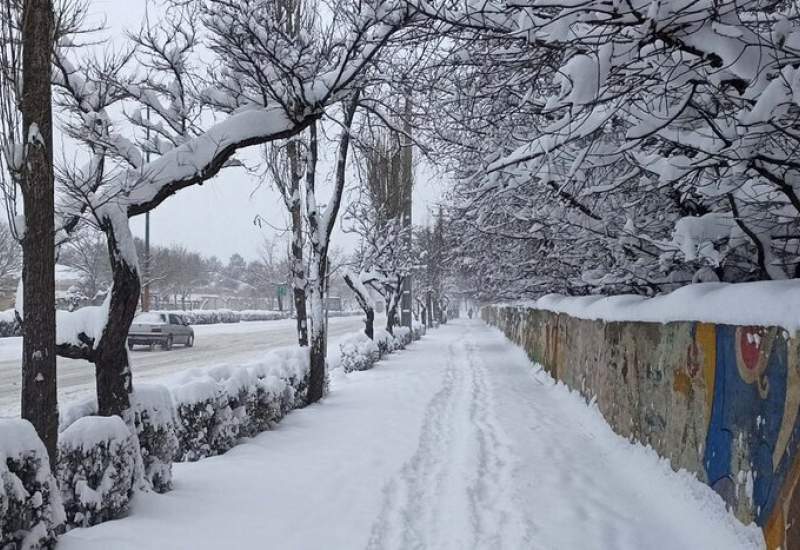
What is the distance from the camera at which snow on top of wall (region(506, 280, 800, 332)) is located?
378 centimetres

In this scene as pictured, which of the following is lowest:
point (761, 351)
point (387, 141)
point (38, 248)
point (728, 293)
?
point (761, 351)

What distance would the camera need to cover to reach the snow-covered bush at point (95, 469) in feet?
13.1

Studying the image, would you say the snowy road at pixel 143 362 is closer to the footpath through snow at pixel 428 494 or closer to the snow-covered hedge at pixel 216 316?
the footpath through snow at pixel 428 494

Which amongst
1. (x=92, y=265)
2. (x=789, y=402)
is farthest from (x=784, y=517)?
(x=92, y=265)

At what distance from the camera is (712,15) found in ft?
10.8

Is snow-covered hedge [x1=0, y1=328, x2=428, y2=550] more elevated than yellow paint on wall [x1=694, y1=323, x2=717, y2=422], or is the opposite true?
yellow paint on wall [x1=694, y1=323, x2=717, y2=422]

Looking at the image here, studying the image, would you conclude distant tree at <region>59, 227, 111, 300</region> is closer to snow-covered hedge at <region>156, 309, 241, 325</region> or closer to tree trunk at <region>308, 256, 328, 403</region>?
snow-covered hedge at <region>156, 309, 241, 325</region>

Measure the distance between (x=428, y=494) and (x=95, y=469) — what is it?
102 inches

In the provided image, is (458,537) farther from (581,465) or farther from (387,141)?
(387,141)

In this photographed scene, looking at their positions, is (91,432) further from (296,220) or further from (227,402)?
(296,220)

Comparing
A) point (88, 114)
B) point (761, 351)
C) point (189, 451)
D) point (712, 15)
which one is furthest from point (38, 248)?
point (761, 351)

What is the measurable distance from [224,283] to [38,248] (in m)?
102

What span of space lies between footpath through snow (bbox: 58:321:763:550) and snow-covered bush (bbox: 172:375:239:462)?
18cm

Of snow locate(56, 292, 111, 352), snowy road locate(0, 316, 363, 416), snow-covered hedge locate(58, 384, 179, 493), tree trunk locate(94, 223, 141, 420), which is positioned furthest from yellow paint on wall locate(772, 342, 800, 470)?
snowy road locate(0, 316, 363, 416)
